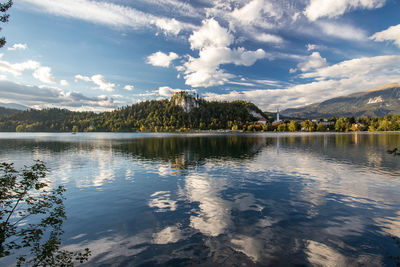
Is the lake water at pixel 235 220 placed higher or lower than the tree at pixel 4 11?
lower

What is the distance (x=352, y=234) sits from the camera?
14273mm

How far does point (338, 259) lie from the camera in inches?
457

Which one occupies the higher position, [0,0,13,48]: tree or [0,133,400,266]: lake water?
[0,0,13,48]: tree

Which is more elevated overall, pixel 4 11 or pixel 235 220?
pixel 4 11

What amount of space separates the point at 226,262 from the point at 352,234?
9892 mm

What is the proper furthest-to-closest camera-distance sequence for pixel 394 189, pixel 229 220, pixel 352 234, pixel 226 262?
1. pixel 394 189
2. pixel 229 220
3. pixel 352 234
4. pixel 226 262

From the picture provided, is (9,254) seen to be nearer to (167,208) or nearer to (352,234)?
(167,208)

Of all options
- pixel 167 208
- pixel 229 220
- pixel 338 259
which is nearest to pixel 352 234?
pixel 338 259

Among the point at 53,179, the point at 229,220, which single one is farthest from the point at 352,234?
the point at 53,179

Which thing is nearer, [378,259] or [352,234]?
[378,259]

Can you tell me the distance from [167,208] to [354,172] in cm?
3283

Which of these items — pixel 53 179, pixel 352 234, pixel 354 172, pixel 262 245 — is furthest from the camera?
pixel 354 172

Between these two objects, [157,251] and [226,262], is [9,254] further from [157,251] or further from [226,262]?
[226,262]

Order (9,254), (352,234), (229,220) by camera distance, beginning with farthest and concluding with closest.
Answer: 1. (229,220)
2. (352,234)
3. (9,254)
